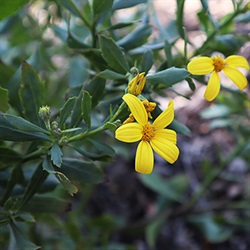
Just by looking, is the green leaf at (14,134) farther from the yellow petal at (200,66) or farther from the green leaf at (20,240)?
the yellow petal at (200,66)

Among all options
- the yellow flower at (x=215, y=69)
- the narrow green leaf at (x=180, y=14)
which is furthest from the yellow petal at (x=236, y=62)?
the narrow green leaf at (x=180, y=14)

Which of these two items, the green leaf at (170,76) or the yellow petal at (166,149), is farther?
the green leaf at (170,76)

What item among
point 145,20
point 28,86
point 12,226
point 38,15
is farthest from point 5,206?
point 38,15

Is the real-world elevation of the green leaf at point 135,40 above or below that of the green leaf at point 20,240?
above

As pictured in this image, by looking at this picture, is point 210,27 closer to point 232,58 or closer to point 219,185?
point 232,58

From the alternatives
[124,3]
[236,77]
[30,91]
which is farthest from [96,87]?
[236,77]

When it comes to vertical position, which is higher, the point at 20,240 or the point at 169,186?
the point at 20,240

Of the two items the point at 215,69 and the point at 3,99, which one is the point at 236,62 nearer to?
the point at 215,69

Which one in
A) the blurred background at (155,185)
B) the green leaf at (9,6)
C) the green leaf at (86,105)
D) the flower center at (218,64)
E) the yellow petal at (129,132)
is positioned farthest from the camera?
the blurred background at (155,185)
